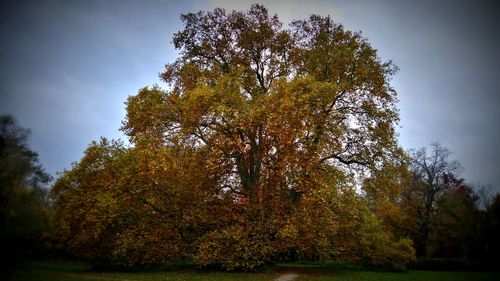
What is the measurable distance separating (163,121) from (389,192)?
17920mm

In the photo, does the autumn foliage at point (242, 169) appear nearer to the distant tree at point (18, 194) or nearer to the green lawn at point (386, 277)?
the green lawn at point (386, 277)

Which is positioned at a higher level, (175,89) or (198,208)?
(175,89)

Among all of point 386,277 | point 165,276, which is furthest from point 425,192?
point 165,276

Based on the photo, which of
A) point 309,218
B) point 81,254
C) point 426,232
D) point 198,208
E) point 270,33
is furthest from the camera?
point 426,232

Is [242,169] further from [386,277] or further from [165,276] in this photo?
[386,277]

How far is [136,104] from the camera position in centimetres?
2458

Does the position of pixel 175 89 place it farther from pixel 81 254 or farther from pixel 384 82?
pixel 384 82

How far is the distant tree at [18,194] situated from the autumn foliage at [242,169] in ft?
10.5

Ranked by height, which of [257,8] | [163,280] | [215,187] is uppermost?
[257,8]

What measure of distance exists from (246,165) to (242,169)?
0.48 meters

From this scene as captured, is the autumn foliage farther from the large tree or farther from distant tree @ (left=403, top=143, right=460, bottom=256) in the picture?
distant tree @ (left=403, top=143, right=460, bottom=256)

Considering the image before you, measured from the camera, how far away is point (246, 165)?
2566 cm

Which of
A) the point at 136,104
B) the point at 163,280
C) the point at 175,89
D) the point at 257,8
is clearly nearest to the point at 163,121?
the point at 136,104

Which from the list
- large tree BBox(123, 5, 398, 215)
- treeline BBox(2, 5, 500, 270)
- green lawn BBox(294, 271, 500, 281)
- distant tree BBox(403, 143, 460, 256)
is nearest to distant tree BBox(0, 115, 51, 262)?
treeline BBox(2, 5, 500, 270)
